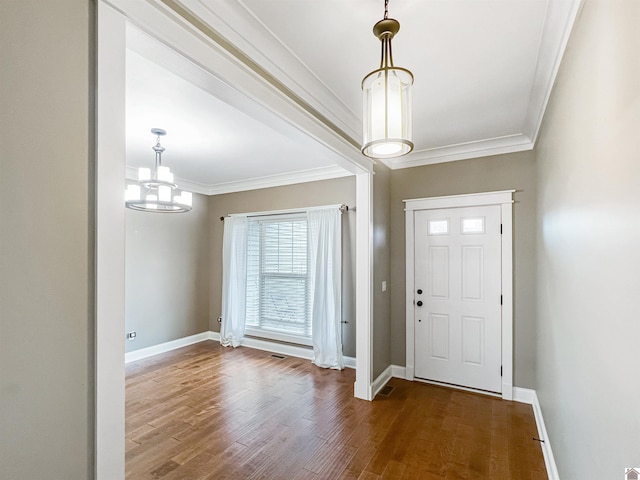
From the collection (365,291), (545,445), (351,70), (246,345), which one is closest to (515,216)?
(365,291)

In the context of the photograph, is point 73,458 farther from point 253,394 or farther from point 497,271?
point 497,271

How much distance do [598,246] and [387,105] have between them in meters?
1.02

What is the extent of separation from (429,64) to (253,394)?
3.50 meters

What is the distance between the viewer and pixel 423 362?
3.79m

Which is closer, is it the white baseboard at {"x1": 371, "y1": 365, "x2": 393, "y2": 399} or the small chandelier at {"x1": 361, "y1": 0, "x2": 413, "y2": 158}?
the small chandelier at {"x1": 361, "y1": 0, "x2": 413, "y2": 158}

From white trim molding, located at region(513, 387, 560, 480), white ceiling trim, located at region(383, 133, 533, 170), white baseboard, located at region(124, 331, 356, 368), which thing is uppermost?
white ceiling trim, located at region(383, 133, 533, 170)

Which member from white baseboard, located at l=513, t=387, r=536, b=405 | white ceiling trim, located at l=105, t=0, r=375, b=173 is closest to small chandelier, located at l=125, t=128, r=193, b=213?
white ceiling trim, located at l=105, t=0, r=375, b=173

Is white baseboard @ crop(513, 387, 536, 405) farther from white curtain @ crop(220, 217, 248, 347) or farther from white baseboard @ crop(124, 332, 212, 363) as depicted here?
white baseboard @ crop(124, 332, 212, 363)

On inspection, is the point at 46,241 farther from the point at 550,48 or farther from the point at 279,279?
the point at 279,279

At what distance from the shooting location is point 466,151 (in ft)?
11.8

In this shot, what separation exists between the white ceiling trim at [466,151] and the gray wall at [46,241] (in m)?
3.31

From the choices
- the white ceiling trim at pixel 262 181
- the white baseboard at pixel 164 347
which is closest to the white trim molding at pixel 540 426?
the white ceiling trim at pixel 262 181

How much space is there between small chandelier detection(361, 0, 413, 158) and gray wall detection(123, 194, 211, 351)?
4.33 metres

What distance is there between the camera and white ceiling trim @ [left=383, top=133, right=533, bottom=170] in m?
3.32
